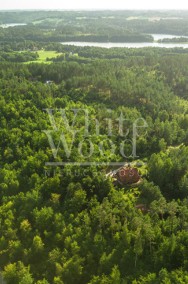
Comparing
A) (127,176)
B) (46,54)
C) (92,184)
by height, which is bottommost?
(127,176)

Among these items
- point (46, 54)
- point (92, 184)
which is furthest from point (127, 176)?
point (46, 54)

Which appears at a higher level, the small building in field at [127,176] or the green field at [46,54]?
the green field at [46,54]

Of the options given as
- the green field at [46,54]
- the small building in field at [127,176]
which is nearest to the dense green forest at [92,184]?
the small building in field at [127,176]

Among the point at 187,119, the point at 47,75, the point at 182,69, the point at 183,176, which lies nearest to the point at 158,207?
the point at 183,176

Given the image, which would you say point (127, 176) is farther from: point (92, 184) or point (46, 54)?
point (46, 54)

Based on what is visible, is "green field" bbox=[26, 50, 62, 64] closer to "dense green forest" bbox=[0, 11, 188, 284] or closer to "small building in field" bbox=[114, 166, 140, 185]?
"dense green forest" bbox=[0, 11, 188, 284]

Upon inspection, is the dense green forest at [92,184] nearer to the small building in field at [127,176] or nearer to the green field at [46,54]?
the small building in field at [127,176]

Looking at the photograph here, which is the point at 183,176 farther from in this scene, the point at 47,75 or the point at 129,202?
the point at 47,75
